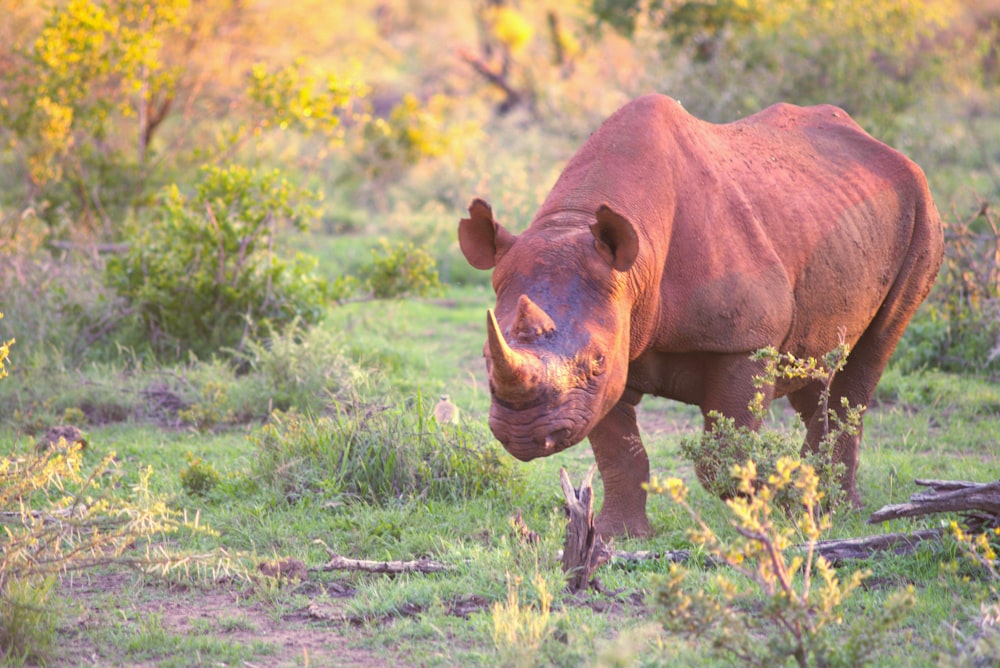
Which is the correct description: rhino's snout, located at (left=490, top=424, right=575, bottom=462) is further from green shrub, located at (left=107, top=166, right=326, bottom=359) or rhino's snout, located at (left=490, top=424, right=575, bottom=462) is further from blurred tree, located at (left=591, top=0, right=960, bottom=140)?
blurred tree, located at (left=591, top=0, right=960, bottom=140)

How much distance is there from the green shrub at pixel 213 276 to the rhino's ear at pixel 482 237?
157 inches

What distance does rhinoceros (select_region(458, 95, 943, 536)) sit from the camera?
13.9 feet

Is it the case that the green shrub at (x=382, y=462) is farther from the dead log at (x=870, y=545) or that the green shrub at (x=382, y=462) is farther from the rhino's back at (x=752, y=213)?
the dead log at (x=870, y=545)

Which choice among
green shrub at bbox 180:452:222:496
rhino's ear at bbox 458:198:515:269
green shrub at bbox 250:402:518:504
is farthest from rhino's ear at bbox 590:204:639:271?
green shrub at bbox 180:452:222:496

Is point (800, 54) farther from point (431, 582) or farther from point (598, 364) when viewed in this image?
point (431, 582)

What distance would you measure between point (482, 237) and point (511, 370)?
0.96 metres

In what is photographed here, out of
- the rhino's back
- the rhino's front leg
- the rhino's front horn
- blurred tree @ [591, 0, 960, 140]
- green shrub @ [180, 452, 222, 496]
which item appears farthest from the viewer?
blurred tree @ [591, 0, 960, 140]

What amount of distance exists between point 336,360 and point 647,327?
11.2 ft

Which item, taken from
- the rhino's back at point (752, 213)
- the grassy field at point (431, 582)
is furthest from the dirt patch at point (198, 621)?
the rhino's back at point (752, 213)

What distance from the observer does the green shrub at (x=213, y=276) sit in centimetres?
857

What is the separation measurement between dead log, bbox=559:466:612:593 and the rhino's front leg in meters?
0.70

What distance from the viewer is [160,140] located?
15234 millimetres

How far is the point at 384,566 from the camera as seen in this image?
493cm

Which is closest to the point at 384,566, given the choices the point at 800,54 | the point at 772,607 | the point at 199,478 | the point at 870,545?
the point at 199,478
